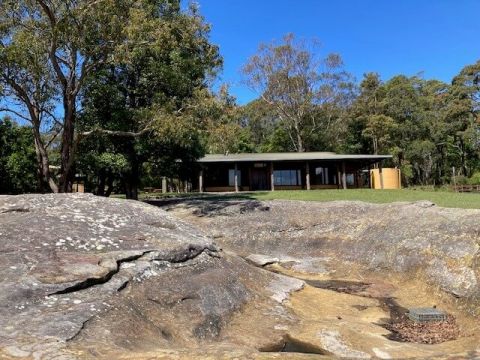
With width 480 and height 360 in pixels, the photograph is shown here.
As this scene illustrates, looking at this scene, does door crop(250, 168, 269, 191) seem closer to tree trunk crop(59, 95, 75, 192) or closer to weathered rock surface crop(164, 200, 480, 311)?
weathered rock surface crop(164, 200, 480, 311)

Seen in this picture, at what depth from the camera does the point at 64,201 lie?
1107cm

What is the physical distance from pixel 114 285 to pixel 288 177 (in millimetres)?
30905

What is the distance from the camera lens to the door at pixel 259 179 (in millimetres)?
37562

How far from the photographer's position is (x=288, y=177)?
1494 inches

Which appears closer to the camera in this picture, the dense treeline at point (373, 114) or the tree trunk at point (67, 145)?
the tree trunk at point (67, 145)

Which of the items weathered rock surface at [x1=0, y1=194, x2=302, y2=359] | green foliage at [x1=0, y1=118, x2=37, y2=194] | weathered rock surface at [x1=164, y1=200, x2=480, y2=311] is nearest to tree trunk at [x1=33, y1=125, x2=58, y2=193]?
weathered rock surface at [x1=164, y1=200, x2=480, y2=311]

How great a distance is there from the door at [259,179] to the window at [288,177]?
88 cm

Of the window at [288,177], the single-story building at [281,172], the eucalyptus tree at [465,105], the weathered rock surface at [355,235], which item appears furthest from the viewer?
the eucalyptus tree at [465,105]

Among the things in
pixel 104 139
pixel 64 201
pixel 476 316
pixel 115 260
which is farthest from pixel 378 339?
pixel 104 139

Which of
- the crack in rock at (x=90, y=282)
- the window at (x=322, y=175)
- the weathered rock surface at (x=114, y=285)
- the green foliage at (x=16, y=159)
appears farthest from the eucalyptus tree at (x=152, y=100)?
the window at (x=322, y=175)

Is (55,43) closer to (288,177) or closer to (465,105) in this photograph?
(288,177)

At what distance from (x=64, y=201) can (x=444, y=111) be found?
4625cm

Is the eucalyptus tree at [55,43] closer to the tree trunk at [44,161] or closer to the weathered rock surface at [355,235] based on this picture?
the tree trunk at [44,161]

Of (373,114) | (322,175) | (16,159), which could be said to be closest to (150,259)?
(16,159)
